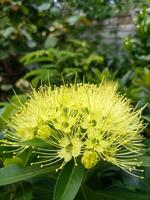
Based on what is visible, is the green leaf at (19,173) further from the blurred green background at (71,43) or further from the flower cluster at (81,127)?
the blurred green background at (71,43)

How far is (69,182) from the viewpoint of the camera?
923mm

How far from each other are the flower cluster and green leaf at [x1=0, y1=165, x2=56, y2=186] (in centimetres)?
2

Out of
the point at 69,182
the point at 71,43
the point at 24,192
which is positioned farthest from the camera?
the point at 71,43

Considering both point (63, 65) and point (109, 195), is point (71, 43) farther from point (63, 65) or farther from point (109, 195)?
point (109, 195)

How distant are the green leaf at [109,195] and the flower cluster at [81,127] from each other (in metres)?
0.09

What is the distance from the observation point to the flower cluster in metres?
0.92

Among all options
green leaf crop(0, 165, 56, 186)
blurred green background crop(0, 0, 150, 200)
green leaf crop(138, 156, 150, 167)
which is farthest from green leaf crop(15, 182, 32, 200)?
blurred green background crop(0, 0, 150, 200)

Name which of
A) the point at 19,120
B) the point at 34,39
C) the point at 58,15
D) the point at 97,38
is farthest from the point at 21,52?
the point at 19,120

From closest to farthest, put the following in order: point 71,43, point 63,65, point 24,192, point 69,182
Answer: point 69,182, point 24,192, point 63,65, point 71,43

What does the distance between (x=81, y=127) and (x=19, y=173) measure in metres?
0.17

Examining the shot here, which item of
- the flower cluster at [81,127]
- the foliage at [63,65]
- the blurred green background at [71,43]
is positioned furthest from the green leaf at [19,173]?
the foliage at [63,65]

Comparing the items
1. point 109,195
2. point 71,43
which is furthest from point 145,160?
point 71,43

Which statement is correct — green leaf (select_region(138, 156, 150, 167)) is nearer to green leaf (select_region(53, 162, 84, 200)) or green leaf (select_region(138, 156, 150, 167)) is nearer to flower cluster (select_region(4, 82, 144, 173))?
flower cluster (select_region(4, 82, 144, 173))

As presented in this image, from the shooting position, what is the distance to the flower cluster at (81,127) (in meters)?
0.92
